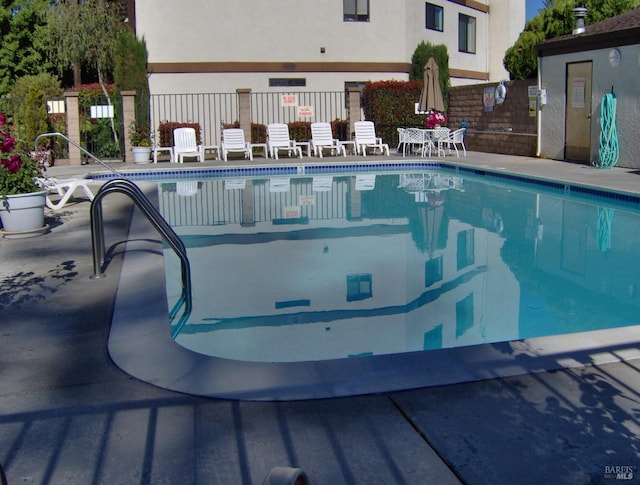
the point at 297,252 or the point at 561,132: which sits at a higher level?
the point at 561,132

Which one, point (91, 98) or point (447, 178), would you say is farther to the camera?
point (91, 98)

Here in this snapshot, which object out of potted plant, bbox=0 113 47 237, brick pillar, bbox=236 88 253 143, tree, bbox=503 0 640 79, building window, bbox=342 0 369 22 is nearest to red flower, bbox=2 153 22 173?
potted plant, bbox=0 113 47 237

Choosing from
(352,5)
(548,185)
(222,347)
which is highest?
(352,5)

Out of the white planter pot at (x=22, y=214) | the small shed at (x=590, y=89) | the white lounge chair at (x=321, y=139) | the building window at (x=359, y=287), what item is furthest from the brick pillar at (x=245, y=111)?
the building window at (x=359, y=287)

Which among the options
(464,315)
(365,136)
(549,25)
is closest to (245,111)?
(365,136)

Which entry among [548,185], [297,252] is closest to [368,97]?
[548,185]

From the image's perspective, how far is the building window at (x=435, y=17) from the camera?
82.7 ft

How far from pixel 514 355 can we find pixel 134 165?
15168 millimetres

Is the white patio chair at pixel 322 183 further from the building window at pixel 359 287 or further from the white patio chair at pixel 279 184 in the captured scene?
the building window at pixel 359 287

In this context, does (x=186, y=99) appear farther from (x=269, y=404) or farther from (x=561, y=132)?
(x=269, y=404)

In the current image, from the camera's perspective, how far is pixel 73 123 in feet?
62.6

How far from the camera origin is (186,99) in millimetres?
22328

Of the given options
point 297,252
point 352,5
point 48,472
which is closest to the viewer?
point 48,472

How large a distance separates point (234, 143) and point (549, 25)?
9.99 metres
